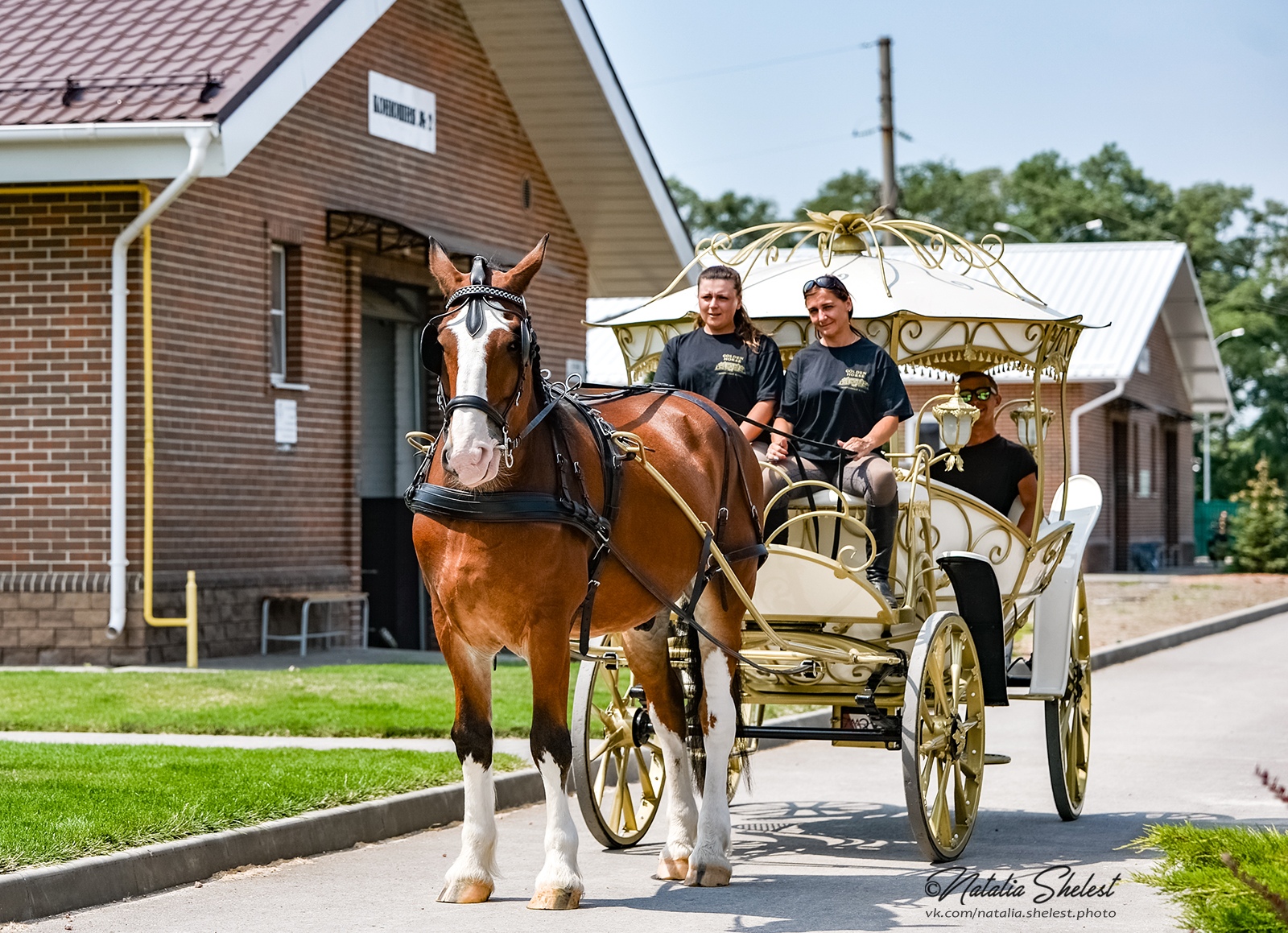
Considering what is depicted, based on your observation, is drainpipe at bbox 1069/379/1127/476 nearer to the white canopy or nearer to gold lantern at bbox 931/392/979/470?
the white canopy

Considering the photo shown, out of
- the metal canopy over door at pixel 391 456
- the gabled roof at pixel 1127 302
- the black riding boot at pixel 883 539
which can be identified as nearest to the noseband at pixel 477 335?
the black riding boot at pixel 883 539

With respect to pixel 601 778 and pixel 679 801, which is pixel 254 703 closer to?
pixel 601 778

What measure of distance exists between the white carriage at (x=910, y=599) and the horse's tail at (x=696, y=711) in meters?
0.22

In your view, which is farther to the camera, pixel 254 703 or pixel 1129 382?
pixel 1129 382

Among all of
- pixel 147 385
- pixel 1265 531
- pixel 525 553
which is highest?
pixel 147 385

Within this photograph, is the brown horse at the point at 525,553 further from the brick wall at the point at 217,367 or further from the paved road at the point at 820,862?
the brick wall at the point at 217,367

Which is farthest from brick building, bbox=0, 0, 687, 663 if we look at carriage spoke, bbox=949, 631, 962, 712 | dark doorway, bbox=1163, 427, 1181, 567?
dark doorway, bbox=1163, 427, 1181, 567

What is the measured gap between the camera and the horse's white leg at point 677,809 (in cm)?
766

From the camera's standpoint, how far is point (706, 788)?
752cm

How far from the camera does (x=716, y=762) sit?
25.1 ft

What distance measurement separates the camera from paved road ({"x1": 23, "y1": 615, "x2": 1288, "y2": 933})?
22.3 ft

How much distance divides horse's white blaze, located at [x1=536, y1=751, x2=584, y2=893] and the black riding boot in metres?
2.38

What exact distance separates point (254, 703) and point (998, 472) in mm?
5492

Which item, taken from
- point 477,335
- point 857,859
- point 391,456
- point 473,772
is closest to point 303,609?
point 391,456
